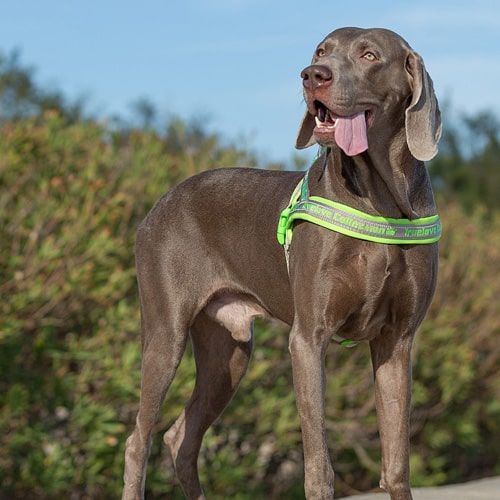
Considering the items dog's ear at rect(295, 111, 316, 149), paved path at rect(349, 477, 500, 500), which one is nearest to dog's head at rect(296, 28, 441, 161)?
dog's ear at rect(295, 111, 316, 149)

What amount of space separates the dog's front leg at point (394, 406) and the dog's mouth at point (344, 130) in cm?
92

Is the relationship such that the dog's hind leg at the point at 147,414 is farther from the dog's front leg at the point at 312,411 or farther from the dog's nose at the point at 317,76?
the dog's nose at the point at 317,76

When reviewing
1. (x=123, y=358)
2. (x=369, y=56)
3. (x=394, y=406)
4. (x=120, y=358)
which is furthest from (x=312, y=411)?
(x=120, y=358)

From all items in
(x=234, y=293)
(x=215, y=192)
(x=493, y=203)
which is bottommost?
(x=234, y=293)

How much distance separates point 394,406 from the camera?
4262 mm

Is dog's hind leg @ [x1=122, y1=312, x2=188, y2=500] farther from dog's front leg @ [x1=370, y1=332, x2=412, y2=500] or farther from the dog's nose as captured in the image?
the dog's nose

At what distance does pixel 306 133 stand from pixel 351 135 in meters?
0.46

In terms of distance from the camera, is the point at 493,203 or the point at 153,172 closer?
the point at 153,172

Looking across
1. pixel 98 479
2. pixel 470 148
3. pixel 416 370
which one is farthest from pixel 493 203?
pixel 98 479

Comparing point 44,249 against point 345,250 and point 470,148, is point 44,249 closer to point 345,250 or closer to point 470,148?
point 345,250

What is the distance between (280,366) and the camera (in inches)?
286

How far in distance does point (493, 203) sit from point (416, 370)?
1742cm

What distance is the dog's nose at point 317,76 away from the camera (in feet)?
11.9

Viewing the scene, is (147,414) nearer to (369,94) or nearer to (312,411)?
(312,411)
